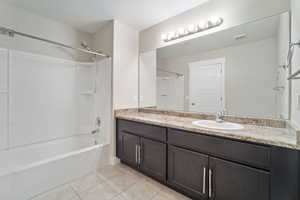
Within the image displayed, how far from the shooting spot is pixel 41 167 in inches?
65.7

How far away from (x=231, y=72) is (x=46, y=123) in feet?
9.78

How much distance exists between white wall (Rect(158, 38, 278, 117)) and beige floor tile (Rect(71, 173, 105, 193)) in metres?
2.02

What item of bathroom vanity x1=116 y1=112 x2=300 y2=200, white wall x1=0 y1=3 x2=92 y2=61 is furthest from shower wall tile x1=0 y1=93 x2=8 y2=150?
bathroom vanity x1=116 y1=112 x2=300 y2=200

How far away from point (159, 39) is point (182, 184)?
7.37 ft

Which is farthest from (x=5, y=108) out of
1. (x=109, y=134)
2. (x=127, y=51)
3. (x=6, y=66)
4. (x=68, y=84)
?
(x=127, y=51)

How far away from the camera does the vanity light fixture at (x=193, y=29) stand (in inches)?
73.8

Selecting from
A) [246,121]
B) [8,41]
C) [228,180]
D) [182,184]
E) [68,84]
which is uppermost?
[8,41]

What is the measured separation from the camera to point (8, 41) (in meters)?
2.05

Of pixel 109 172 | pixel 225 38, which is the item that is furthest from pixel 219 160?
pixel 109 172

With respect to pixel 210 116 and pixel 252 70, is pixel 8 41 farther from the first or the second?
pixel 252 70

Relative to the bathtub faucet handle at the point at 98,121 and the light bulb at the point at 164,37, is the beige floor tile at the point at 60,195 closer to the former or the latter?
the bathtub faucet handle at the point at 98,121

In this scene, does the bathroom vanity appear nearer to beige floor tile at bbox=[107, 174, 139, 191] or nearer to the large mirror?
beige floor tile at bbox=[107, 174, 139, 191]

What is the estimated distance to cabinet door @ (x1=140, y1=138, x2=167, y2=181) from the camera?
70.6 inches

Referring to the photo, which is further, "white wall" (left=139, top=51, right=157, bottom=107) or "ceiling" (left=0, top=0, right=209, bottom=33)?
"white wall" (left=139, top=51, right=157, bottom=107)
